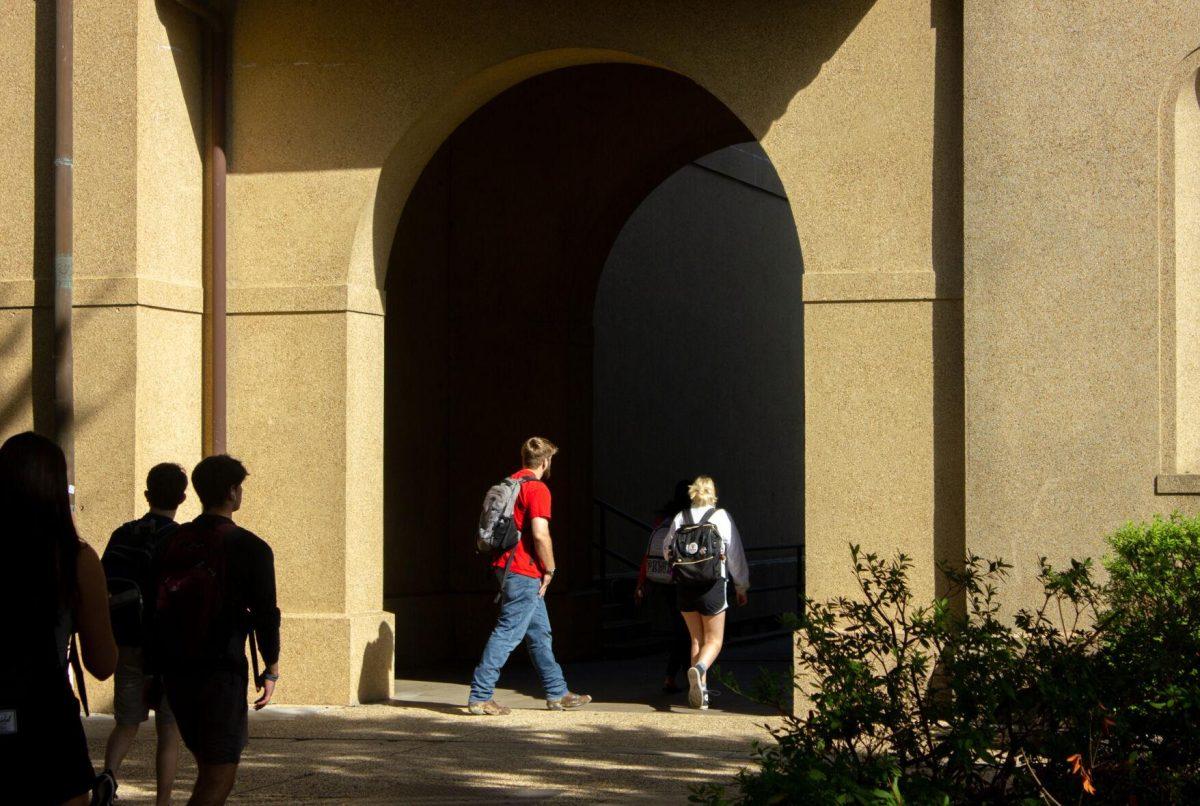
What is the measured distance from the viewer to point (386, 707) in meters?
10.7

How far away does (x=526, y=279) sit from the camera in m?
14.6

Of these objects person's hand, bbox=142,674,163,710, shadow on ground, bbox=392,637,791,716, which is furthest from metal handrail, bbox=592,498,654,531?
person's hand, bbox=142,674,163,710

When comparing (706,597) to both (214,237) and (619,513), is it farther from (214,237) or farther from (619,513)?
(619,513)

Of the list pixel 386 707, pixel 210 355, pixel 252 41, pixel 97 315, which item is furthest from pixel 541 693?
pixel 252 41

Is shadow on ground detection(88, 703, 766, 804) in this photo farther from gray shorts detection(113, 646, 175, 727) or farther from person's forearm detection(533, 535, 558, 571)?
person's forearm detection(533, 535, 558, 571)

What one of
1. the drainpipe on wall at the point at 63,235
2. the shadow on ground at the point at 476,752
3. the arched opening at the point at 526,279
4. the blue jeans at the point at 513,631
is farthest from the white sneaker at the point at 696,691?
the drainpipe on wall at the point at 63,235

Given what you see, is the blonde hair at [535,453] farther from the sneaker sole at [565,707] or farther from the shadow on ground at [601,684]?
the shadow on ground at [601,684]

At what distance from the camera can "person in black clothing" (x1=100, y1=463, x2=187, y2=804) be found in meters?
6.56

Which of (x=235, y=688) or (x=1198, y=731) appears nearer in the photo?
(x=1198, y=731)

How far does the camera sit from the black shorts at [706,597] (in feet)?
35.7

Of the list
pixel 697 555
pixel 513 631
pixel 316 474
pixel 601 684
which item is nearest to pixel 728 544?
pixel 697 555

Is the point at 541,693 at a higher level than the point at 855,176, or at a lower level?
lower

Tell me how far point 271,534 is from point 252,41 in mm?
3317

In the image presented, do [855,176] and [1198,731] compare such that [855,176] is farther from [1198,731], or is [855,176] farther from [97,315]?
[1198,731]
